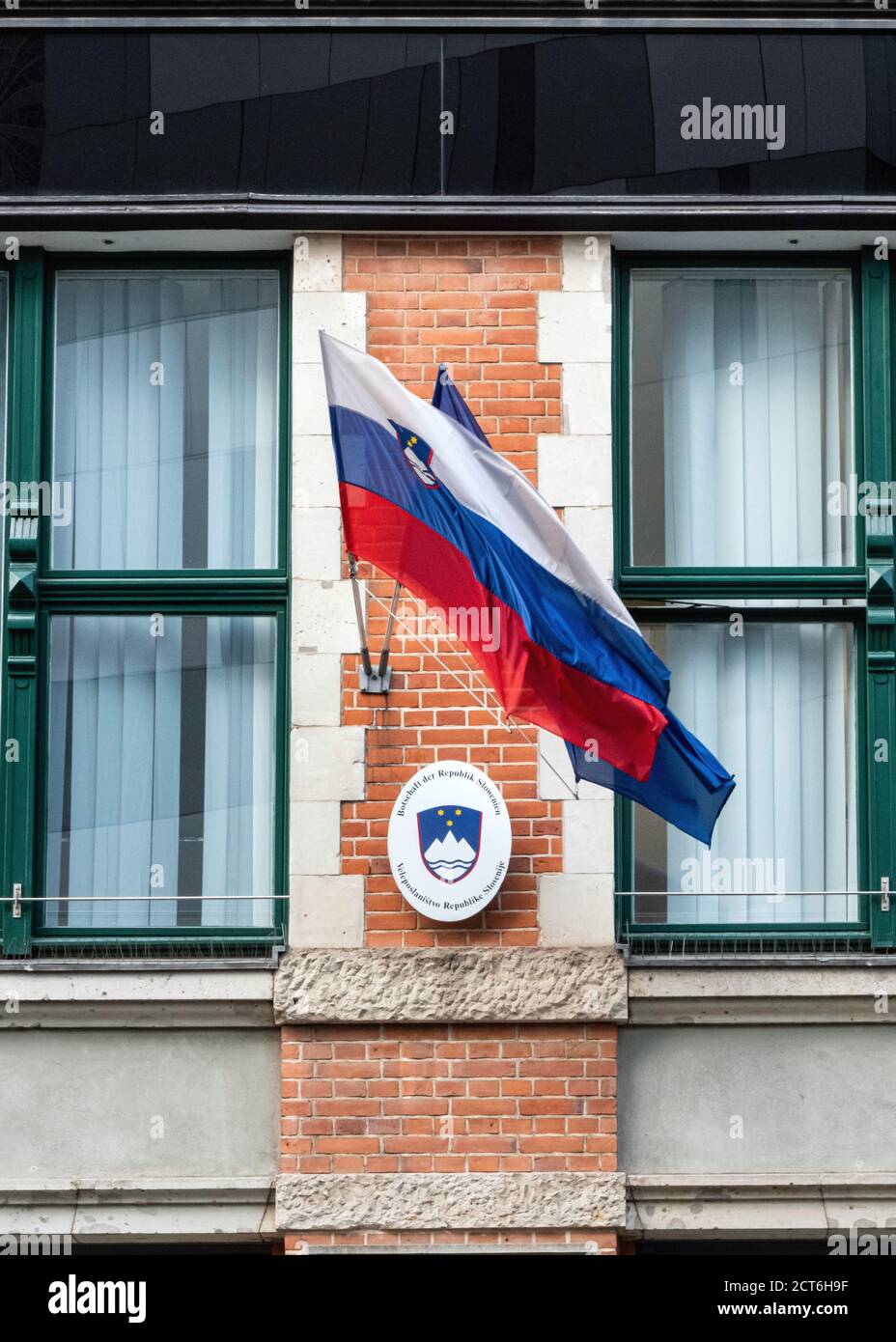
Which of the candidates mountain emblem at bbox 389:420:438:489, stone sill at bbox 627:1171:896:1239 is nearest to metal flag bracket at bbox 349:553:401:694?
mountain emblem at bbox 389:420:438:489

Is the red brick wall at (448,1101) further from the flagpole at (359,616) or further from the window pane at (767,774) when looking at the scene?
the flagpole at (359,616)

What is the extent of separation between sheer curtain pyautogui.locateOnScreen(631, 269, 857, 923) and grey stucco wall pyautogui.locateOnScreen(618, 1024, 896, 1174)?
0.60m

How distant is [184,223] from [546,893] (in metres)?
3.54

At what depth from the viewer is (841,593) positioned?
8602 mm

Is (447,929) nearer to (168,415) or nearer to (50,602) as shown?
(50,602)

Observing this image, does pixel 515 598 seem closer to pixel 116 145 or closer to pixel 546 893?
pixel 546 893

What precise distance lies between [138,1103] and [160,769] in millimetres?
1546

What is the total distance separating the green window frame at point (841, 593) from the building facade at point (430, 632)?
0.02 metres

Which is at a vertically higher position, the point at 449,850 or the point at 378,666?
the point at 378,666

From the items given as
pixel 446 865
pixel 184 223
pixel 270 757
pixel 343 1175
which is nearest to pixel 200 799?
pixel 270 757

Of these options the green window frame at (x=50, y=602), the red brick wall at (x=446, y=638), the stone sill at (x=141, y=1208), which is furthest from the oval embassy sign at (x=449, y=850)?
the stone sill at (x=141, y=1208)

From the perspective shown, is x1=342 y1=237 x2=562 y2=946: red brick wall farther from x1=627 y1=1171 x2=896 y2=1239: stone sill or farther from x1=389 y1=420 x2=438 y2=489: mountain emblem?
x1=627 y1=1171 x2=896 y2=1239: stone sill

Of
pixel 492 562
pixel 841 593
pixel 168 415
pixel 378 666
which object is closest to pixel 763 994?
pixel 841 593

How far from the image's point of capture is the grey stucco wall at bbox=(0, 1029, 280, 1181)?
8172mm
